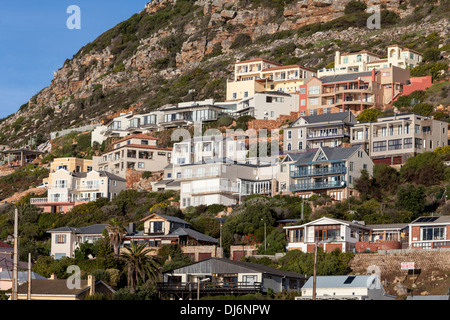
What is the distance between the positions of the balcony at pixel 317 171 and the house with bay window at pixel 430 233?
19547mm

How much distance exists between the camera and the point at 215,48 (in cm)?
17825

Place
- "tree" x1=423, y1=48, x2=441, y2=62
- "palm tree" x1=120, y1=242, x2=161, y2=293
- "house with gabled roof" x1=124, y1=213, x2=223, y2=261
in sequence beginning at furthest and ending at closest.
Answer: "tree" x1=423, y1=48, x2=441, y2=62
"house with gabled roof" x1=124, y1=213, x2=223, y2=261
"palm tree" x1=120, y1=242, x2=161, y2=293

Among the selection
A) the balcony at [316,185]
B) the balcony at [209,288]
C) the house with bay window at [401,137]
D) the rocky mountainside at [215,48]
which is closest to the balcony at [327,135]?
the house with bay window at [401,137]

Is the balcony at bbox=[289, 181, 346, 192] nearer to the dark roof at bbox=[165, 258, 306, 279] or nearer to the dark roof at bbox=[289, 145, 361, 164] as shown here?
the dark roof at bbox=[289, 145, 361, 164]

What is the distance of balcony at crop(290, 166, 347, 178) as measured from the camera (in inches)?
3588

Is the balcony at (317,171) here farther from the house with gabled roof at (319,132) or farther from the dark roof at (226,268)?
the dark roof at (226,268)

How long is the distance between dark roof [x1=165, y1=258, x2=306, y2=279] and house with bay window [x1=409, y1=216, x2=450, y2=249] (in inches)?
475

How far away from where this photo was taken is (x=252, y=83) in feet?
440

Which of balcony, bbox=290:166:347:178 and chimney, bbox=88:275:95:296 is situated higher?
balcony, bbox=290:166:347:178

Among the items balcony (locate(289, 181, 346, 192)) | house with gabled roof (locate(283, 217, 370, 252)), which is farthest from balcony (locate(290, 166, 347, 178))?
house with gabled roof (locate(283, 217, 370, 252))

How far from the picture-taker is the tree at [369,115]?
10775 centimetres
